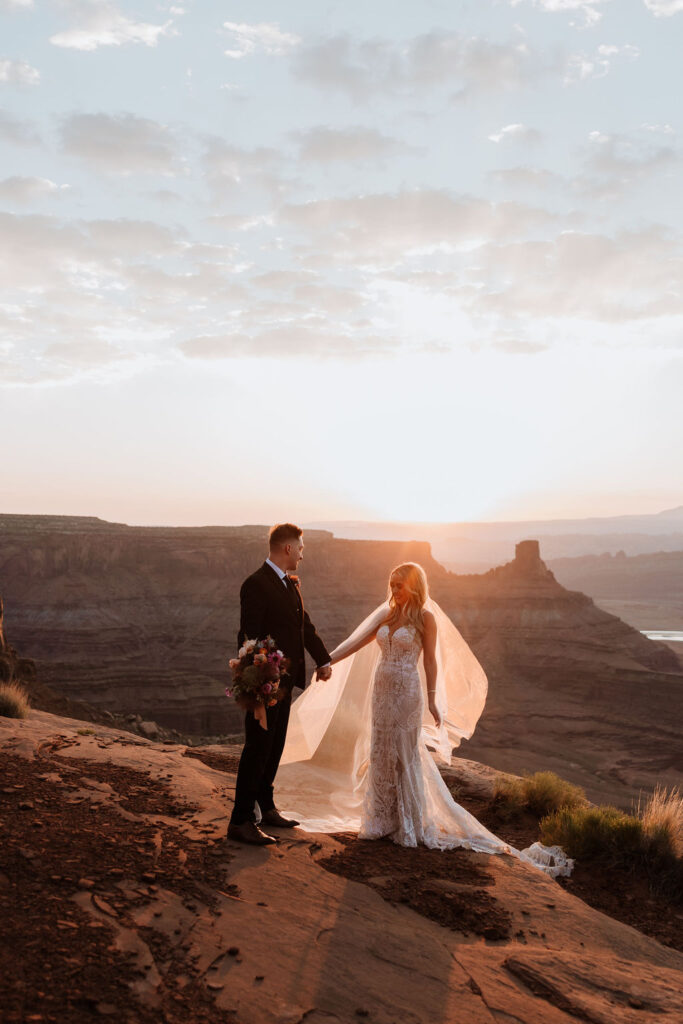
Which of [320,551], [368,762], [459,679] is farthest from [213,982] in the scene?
A: [320,551]

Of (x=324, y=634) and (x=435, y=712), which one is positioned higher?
(x=435, y=712)

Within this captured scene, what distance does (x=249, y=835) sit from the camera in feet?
17.1

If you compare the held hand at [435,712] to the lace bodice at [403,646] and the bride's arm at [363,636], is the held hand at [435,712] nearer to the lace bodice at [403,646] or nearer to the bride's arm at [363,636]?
the lace bodice at [403,646]

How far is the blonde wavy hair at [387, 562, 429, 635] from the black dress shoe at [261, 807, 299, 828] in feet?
5.82

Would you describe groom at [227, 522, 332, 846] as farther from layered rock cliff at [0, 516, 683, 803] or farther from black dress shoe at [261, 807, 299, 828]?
layered rock cliff at [0, 516, 683, 803]

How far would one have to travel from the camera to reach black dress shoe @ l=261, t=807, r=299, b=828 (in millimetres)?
5855

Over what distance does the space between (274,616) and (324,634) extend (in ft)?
186

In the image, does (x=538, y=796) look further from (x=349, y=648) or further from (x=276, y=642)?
(x=276, y=642)

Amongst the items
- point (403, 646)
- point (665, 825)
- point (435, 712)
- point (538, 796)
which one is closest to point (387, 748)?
point (435, 712)

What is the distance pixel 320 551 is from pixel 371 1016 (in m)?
68.3

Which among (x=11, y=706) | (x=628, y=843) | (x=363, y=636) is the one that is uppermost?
(x=363, y=636)

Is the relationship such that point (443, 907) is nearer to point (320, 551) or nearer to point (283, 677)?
point (283, 677)

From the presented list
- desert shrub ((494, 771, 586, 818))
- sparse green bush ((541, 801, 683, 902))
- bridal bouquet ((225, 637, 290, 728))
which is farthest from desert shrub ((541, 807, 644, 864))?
bridal bouquet ((225, 637, 290, 728))

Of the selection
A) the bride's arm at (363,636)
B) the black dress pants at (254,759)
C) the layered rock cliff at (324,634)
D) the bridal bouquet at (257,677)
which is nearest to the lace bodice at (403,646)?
the bride's arm at (363,636)
